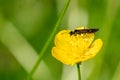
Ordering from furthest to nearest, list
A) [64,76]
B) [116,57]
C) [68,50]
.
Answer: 1. [116,57]
2. [64,76]
3. [68,50]

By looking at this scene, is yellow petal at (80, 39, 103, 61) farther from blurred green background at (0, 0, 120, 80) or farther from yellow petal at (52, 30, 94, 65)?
blurred green background at (0, 0, 120, 80)

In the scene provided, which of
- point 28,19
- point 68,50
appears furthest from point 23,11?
point 68,50

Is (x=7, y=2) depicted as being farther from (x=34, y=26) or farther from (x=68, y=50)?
(x=68, y=50)

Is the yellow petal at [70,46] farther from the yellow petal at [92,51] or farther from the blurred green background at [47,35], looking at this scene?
the blurred green background at [47,35]

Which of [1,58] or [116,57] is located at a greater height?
[1,58]

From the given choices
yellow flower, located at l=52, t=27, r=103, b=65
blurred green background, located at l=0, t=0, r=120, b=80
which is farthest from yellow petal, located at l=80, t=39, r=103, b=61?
blurred green background, located at l=0, t=0, r=120, b=80

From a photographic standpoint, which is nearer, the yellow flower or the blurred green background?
the yellow flower

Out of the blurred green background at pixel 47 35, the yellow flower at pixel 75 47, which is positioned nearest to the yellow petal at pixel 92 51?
the yellow flower at pixel 75 47

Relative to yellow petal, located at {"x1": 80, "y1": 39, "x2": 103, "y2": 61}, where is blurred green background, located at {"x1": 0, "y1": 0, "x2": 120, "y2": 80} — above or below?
below
